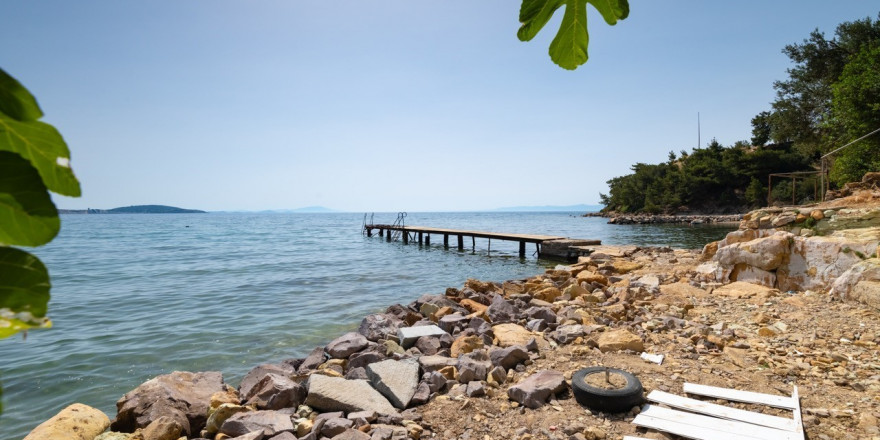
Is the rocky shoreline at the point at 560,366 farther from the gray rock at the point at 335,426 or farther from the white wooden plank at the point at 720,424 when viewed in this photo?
the white wooden plank at the point at 720,424

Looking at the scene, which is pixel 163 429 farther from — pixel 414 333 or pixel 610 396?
pixel 610 396

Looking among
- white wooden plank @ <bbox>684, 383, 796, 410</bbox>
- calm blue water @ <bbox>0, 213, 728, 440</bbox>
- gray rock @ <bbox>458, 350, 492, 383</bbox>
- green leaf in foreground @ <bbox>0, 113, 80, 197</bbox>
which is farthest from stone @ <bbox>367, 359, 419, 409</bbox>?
green leaf in foreground @ <bbox>0, 113, 80, 197</bbox>

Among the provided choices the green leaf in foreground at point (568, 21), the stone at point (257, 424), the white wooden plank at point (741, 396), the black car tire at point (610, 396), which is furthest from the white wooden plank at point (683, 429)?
the green leaf in foreground at point (568, 21)

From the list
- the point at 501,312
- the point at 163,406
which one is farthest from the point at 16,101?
the point at 501,312

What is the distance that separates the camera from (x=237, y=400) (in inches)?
210

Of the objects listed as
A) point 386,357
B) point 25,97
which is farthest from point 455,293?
point 25,97

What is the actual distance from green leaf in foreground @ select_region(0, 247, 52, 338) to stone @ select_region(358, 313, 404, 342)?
731 cm

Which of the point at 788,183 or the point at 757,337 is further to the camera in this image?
the point at 788,183

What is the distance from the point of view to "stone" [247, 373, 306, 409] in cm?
497

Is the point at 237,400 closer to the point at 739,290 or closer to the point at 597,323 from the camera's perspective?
the point at 597,323

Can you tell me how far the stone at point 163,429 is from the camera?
4.38 metres

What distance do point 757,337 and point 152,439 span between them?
22.9 feet

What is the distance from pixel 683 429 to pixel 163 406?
5.05 meters

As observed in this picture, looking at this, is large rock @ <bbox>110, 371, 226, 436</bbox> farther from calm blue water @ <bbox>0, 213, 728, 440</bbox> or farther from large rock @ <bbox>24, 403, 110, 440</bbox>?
calm blue water @ <bbox>0, 213, 728, 440</bbox>
